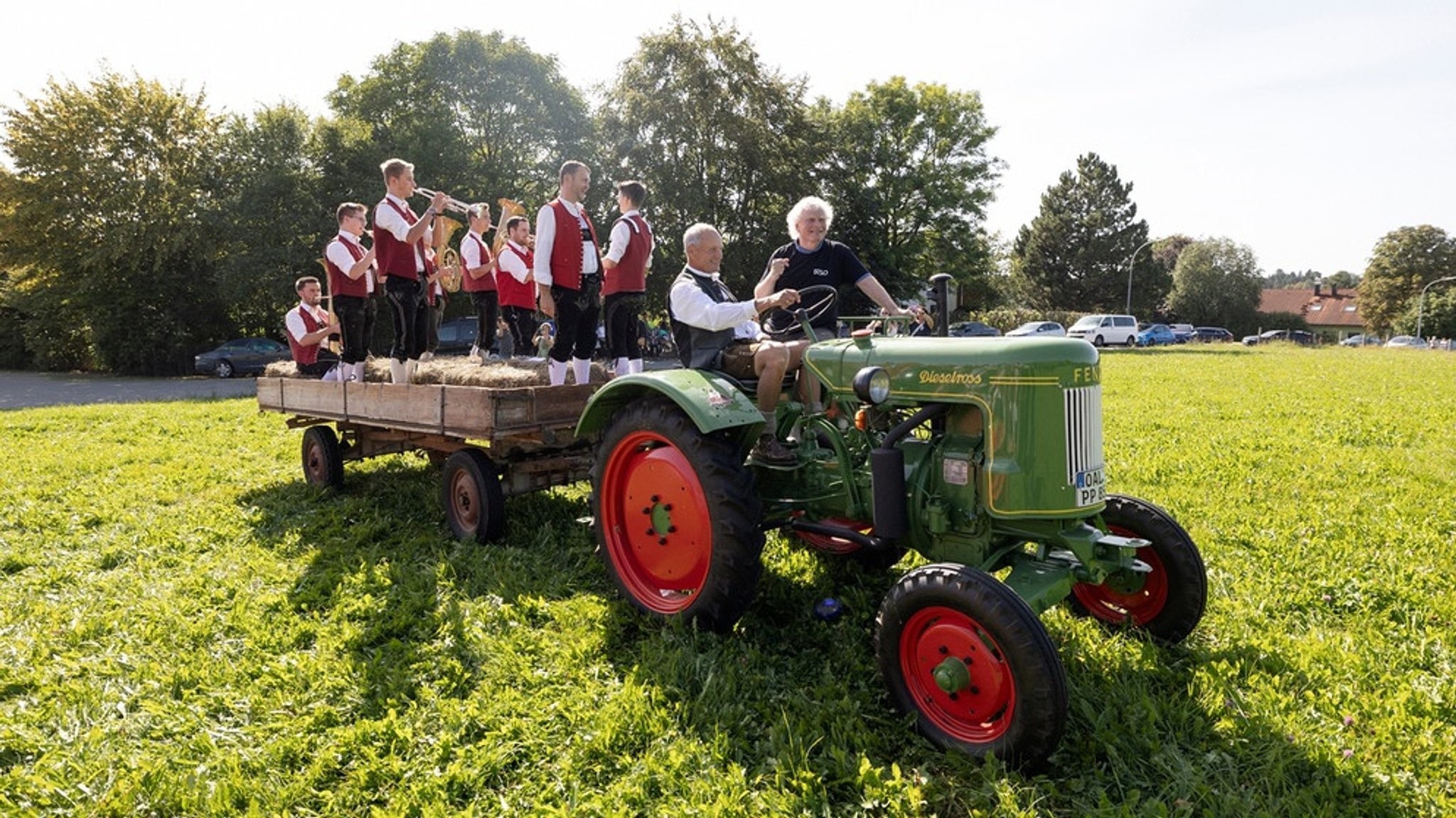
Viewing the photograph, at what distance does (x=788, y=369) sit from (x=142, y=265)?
1070 inches

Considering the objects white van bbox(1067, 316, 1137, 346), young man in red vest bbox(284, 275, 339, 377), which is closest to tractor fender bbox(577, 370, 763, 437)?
young man in red vest bbox(284, 275, 339, 377)

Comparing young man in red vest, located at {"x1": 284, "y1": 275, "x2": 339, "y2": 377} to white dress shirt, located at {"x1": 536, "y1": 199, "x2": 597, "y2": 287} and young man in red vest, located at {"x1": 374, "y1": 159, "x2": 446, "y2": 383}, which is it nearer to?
young man in red vest, located at {"x1": 374, "y1": 159, "x2": 446, "y2": 383}

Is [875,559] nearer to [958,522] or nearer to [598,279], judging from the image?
[958,522]

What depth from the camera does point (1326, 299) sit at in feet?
261

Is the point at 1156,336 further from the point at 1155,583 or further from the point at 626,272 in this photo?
the point at 1155,583

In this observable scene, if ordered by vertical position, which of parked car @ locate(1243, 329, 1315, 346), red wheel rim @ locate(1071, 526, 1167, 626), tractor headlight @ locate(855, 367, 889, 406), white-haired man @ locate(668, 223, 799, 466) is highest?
parked car @ locate(1243, 329, 1315, 346)

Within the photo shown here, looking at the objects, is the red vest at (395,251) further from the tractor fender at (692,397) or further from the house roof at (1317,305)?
the house roof at (1317,305)

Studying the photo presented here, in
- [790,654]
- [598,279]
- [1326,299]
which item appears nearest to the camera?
[790,654]

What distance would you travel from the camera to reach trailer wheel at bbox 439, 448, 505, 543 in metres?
4.82

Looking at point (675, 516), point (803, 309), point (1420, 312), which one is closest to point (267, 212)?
point (803, 309)

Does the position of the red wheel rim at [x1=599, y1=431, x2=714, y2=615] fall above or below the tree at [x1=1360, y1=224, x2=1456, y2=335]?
below

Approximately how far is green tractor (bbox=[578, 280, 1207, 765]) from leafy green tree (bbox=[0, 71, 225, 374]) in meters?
24.8

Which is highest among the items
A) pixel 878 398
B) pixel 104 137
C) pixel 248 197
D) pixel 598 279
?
pixel 104 137

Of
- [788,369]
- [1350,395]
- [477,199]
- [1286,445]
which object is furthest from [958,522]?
[477,199]
